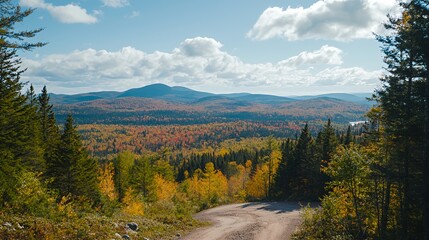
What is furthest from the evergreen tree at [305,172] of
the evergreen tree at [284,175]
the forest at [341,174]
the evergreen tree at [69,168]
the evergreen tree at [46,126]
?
the evergreen tree at [46,126]

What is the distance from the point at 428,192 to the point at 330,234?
809cm

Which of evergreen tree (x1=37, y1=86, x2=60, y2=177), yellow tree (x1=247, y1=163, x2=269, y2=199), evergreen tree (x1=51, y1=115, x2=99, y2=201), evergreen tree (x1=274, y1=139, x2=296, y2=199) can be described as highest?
evergreen tree (x1=37, y1=86, x2=60, y2=177)

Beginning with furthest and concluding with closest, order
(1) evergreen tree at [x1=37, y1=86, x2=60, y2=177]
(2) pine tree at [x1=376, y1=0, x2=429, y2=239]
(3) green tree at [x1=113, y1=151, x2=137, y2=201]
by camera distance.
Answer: (3) green tree at [x1=113, y1=151, x2=137, y2=201]
(1) evergreen tree at [x1=37, y1=86, x2=60, y2=177]
(2) pine tree at [x1=376, y1=0, x2=429, y2=239]

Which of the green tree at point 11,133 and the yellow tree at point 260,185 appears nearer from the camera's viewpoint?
the green tree at point 11,133

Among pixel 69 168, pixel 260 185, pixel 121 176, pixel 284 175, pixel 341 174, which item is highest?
pixel 341 174

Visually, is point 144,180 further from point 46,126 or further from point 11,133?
point 11,133

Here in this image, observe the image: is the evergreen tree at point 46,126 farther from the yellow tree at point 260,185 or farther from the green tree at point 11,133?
the yellow tree at point 260,185

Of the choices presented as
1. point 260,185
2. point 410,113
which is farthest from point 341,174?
point 260,185

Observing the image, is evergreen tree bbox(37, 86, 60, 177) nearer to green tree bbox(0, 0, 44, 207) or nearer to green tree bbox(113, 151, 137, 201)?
green tree bbox(0, 0, 44, 207)

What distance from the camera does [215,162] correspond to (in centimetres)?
12006

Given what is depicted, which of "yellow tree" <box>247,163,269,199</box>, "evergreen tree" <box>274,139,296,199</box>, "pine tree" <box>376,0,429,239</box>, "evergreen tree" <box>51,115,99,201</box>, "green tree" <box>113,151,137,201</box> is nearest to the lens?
"pine tree" <box>376,0,429,239</box>

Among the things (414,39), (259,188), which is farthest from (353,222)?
(259,188)

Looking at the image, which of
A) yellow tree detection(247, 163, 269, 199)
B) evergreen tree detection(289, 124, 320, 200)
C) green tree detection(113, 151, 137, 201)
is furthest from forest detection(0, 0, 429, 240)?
yellow tree detection(247, 163, 269, 199)

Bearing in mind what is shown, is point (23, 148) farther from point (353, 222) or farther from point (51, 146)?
point (353, 222)
